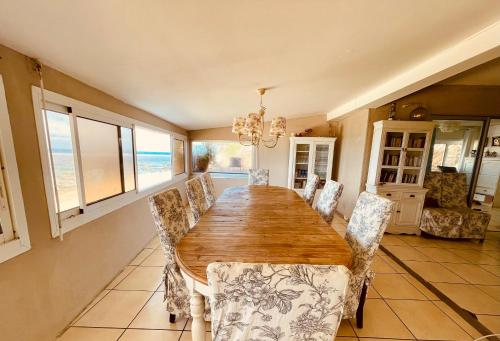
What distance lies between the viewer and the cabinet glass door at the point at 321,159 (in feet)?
13.9

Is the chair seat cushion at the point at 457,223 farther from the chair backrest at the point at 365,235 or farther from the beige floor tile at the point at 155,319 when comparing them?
the beige floor tile at the point at 155,319

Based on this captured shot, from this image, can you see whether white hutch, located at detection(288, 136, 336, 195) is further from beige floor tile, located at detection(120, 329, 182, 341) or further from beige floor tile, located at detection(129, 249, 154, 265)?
beige floor tile, located at detection(120, 329, 182, 341)

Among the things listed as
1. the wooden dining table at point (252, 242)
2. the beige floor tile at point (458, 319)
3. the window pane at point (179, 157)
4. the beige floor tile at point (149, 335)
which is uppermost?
the window pane at point (179, 157)

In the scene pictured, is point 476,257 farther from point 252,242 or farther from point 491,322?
point 252,242

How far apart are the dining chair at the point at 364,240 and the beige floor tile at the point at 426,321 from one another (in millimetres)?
447

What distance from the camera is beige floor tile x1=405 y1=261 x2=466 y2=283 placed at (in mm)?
2036

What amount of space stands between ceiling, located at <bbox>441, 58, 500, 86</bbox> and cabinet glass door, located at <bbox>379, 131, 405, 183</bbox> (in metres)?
1.04

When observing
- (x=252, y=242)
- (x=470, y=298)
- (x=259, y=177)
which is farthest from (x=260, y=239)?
(x=259, y=177)

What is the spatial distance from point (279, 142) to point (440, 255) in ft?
11.0

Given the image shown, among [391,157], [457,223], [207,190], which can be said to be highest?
[391,157]

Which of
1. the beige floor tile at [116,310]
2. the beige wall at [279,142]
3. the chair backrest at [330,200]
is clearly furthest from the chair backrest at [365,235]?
the beige wall at [279,142]

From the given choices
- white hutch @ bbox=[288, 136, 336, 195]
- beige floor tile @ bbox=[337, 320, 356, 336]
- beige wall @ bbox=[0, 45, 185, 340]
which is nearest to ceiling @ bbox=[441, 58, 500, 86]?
white hutch @ bbox=[288, 136, 336, 195]

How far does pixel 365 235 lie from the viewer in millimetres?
1351

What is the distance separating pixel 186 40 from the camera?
3.93ft
